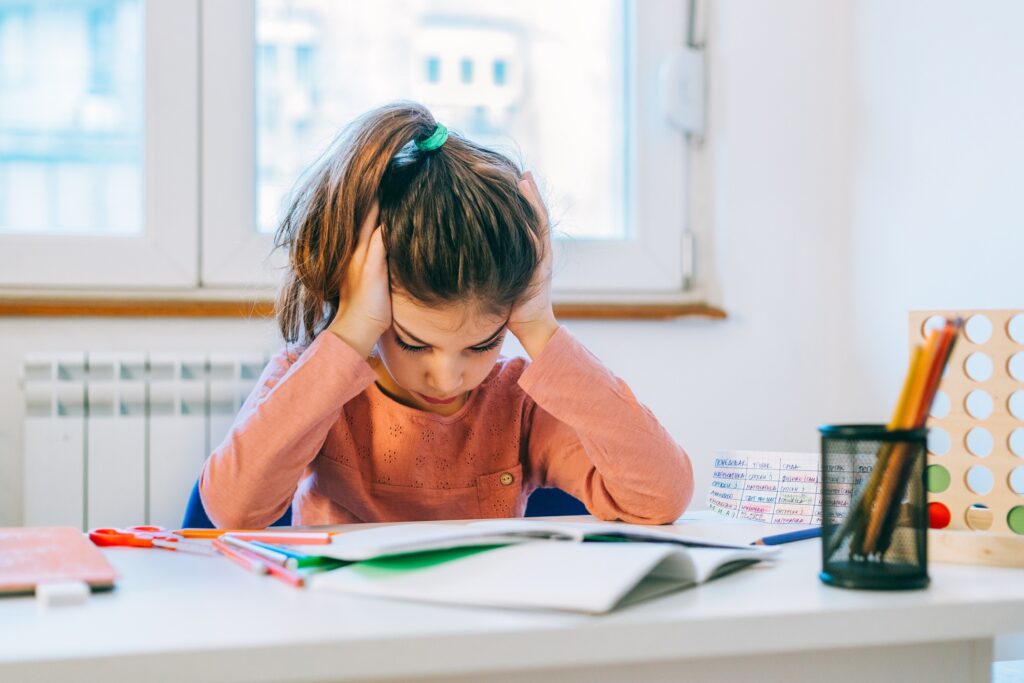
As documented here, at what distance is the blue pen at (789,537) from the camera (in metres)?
0.81

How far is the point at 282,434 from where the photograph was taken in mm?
975

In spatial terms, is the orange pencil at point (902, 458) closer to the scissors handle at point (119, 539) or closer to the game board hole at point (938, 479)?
the game board hole at point (938, 479)

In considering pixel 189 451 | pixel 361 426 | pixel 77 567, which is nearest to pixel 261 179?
pixel 189 451

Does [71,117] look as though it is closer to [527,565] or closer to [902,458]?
[527,565]

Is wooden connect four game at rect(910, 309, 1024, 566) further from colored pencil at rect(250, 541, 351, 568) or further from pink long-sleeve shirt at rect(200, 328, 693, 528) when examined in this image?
colored pencil at rect(250, 541, 351, 568)

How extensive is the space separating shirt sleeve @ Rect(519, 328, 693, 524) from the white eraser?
507mm

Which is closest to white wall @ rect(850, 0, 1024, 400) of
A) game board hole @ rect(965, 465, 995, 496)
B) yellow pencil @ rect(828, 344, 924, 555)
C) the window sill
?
game board hole @ rect(965, 465, 995, 496)

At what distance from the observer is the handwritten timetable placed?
992mm

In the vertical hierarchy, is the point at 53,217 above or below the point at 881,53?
below

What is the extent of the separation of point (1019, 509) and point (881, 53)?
1418mm

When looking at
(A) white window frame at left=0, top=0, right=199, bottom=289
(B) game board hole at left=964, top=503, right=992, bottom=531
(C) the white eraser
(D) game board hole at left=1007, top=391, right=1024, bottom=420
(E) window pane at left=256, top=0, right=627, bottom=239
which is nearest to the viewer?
(C) the white eraser

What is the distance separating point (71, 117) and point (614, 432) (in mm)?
1343

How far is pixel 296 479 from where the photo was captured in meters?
1.02

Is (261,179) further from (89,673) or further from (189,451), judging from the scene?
Result: (89,673)
